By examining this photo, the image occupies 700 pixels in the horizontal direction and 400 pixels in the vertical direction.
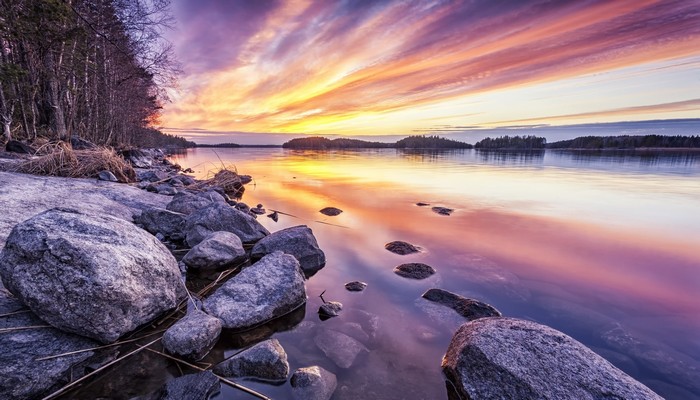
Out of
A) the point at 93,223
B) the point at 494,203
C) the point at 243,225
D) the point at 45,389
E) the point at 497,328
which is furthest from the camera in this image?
the point at 494,203

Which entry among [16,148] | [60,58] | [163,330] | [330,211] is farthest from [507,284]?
[60,58]

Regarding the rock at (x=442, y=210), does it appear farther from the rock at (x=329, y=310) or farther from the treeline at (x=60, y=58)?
the treeline at (x=60, y=58)

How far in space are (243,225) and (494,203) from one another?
34.6 feet

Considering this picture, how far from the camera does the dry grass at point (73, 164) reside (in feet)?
26.6

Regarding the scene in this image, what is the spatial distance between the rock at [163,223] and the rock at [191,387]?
180 inches

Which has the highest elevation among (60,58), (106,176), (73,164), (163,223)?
(60,58)

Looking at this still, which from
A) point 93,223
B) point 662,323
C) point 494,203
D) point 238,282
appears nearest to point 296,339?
point 238,282

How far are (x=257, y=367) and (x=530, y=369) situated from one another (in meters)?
2.44

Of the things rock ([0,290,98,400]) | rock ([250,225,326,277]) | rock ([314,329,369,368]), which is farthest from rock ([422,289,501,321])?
rock ([0,290,98,400])

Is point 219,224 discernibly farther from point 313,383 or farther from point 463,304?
point 463,304

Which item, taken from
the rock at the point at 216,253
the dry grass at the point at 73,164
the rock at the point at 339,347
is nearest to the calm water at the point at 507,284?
the rock at the point at 339,347

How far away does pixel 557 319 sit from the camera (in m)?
4.20

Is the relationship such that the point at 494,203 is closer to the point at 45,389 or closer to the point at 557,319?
the point at 557,319

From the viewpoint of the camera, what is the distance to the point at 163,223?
6.64 m
